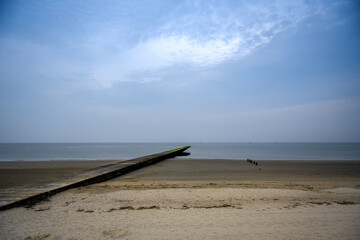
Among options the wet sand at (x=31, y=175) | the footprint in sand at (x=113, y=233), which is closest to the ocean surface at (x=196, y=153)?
the wet sand at (x=31, y=175)

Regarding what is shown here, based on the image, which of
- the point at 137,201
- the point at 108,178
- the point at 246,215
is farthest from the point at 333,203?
the point at 108,178

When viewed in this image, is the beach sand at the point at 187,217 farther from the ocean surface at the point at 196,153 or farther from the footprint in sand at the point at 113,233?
the ocean surface at the point at 196,153

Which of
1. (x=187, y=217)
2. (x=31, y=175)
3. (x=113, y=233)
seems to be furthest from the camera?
(x=31, y=175)

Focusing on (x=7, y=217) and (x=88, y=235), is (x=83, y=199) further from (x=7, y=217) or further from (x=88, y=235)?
(x=88, y=235)

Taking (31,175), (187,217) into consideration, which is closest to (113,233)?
(187,217)

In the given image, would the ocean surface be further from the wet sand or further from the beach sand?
the beach sand

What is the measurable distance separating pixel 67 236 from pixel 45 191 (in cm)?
282

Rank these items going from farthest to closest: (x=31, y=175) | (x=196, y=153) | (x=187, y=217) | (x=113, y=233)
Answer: (x=196, y=153)
(x=31, y=175)
(x=187, y=217)
(x=113, y=233)

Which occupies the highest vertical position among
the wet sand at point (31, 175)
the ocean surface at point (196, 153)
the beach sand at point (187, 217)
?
the beach sand at point (187, 217)

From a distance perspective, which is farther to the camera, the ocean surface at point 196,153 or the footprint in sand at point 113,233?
the ocean surface at point 196,153

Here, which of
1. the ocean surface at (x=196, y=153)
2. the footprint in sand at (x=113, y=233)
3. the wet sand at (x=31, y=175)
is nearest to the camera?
the footprint in sand at (x=113, y=233)

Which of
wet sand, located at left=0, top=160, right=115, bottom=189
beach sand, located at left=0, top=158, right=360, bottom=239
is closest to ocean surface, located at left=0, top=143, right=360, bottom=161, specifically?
wet sand, located at left=0, top=160, right=115, bottom=189

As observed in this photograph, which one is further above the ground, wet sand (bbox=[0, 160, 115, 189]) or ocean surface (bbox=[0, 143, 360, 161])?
wet sand (bbox=[0, 160, 115, 189])

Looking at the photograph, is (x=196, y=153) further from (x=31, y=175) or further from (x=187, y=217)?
(x=187, y=217)
